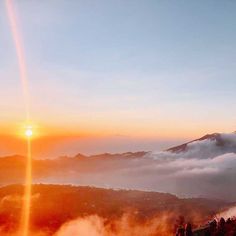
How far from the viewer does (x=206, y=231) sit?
477ft

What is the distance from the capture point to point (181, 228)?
448ft

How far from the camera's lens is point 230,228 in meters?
142

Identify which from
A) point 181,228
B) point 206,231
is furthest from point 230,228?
point 181,228

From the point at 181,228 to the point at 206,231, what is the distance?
1392cm

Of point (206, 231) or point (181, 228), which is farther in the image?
point (206, 231)

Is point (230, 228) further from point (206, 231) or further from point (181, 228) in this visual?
point (181, 228)

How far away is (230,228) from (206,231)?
856 centimetres

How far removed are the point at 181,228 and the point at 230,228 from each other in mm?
18074
